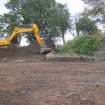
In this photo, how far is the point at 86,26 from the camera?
49.3 meters

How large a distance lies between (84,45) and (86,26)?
1849 cm

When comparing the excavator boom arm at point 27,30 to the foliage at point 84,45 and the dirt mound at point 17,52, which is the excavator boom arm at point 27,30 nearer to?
the dirt mound at point 17,52

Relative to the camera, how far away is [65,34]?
5609 centimetres

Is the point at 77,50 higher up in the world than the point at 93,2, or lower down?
lower down

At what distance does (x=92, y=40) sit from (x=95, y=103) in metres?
24.2

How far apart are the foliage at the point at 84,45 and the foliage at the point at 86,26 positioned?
1087cm

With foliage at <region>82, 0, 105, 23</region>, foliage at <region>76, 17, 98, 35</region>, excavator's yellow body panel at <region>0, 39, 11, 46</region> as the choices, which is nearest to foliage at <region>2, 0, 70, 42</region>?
foliage at <region>76, 17, 98, 35</region>

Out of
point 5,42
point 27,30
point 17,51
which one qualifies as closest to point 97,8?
point 27,30

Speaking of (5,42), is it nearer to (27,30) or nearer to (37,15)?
(27,30)

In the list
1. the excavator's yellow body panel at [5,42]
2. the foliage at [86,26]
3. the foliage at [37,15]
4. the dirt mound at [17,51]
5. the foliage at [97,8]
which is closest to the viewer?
the dirt mound at [17,51]

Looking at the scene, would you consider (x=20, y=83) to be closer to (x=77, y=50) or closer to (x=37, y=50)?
(x=37, y=50)

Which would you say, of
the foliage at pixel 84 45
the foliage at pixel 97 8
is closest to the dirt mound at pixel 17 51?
the foliage at pixel 84 45

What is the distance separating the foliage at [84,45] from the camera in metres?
30.7

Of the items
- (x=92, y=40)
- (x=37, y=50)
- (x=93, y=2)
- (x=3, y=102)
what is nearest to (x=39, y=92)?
(x=3, y=102)
